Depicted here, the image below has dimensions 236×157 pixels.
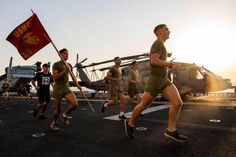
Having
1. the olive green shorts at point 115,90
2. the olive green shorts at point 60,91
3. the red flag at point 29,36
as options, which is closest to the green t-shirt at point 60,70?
the olive green shorts at point 60,91

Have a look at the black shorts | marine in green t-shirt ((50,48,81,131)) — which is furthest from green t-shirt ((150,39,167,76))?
the black shorts

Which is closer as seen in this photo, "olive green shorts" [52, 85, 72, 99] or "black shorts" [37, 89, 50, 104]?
"olive green shorts" [52, 85, 72, 99]

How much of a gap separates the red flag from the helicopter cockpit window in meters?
11.3

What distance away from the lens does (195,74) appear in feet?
51.2

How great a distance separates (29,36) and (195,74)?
1186 cm

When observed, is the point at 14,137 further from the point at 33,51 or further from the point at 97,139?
the point at 33,51

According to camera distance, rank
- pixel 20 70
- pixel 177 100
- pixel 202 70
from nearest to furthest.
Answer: pixel 177 100 → pixel 202 70 → pixel 20 70

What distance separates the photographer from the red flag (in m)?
6.45

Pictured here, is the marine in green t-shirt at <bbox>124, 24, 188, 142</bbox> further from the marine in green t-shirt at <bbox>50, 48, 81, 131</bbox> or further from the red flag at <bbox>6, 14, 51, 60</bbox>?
the red flag at <bbox>6, 14, 51, 60</bbox>

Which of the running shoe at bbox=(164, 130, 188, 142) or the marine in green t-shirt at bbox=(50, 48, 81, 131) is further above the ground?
the marine in green t-shirt at bbox=(50, 48, 81, 131)

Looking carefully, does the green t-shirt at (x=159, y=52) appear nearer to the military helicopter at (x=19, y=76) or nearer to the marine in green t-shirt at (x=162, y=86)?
the marine in green t-shirt at (x=162, y=86)

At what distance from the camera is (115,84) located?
7.88m

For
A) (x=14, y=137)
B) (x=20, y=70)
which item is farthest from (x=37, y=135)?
(x=20, y=70)

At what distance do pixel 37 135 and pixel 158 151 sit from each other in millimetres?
2726
